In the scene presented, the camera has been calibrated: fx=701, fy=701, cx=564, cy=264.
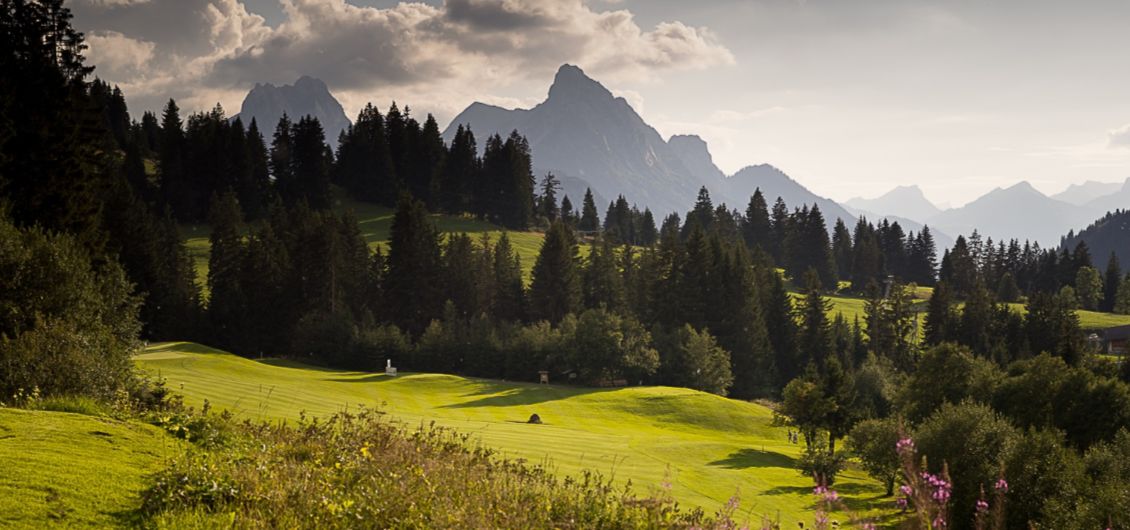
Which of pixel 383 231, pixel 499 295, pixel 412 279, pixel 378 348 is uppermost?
pixel 383 231

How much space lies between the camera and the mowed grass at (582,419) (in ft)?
92.7

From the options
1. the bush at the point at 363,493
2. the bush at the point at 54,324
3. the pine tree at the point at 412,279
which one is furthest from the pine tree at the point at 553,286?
the bush at the point at 363,493

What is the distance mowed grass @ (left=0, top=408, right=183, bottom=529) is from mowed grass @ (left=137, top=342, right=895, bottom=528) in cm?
570

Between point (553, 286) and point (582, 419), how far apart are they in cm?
4133

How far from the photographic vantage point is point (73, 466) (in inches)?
400

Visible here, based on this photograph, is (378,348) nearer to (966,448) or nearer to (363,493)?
(966,448)

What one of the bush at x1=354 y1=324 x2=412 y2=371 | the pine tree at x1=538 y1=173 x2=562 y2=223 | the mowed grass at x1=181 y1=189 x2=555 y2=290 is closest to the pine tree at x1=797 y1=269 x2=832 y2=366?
the mowed grass at x1=181 y1=189 x2=555 y2=290

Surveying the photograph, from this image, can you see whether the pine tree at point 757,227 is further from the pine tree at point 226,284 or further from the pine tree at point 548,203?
the pine tree at point 226,284

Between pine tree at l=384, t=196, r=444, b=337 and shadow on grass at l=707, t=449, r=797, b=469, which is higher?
pine tree at l=384, t=196, r=444, b=337

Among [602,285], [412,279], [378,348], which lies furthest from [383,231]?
[378,348]

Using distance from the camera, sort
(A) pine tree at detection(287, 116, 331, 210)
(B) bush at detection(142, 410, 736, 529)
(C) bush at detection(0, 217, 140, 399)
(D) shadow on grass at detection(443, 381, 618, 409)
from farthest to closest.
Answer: (A) pine tree at detection(287, 116, 331, 210), (D) shadow on grass at detection(443, 381, 618, 409), (C) bush at detection(0, 217, 140, 399), (B) bush at detection(142, 410, 736, 529)

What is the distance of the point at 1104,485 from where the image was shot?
30344mm

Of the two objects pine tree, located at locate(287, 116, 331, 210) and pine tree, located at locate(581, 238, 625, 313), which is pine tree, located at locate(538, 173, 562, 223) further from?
pine tree, located at locate(581, 238, 625, 313)

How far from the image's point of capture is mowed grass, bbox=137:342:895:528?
92.7 ft
